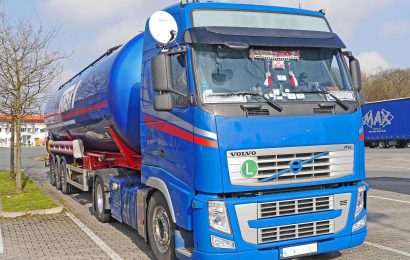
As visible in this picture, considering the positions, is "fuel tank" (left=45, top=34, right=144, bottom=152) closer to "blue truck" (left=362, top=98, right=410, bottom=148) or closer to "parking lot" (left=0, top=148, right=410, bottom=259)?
"parking lot" (left=0, top=148, right=410, bottom=259)

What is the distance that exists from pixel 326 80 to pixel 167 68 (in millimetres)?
1945

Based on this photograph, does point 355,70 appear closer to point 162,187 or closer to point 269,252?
point 269,252

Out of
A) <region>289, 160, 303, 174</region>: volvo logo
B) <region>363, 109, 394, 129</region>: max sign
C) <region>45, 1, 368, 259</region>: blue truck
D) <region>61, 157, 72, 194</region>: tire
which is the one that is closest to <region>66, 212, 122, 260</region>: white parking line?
<region>45, 1, 368, 259</region>: blue truck

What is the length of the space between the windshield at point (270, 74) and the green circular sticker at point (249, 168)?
27.2 inches

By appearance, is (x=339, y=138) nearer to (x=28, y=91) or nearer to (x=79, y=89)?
(x=79, y=89)

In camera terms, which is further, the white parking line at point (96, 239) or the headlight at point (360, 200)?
the white parking line at point (96, 239)

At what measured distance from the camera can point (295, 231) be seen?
4.91 m

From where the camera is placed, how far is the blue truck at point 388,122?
3381 centimetres

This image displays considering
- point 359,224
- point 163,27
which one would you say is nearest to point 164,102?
point 163,27

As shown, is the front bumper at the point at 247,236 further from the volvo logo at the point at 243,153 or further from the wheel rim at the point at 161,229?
the wheel rim at the point at 161,229

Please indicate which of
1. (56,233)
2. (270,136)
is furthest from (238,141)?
(56,233)

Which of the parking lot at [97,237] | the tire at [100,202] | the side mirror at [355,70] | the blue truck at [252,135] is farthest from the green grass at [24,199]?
the side mirror at [355,70]

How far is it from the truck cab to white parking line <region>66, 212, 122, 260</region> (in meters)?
1.44

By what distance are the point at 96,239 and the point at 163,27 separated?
427 cm
